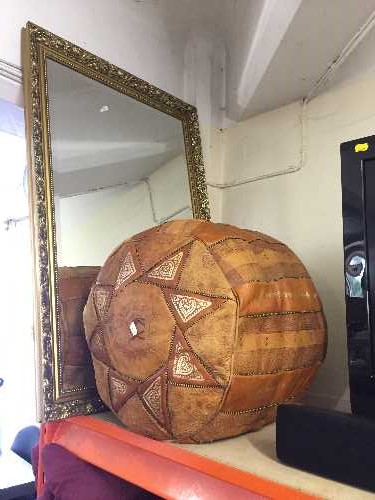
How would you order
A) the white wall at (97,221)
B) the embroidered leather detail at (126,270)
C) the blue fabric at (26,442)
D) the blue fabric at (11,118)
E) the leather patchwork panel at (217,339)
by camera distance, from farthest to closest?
the blue fabric at (26,442)
the blue fabric at (11,118)
the white wall at (97,221)
the embroidered leather detail at (126,270)
the leather patchwork panel at (217,339)

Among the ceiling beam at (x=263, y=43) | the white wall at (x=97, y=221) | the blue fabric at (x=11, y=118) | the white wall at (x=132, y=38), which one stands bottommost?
the white wall at (x=97, y=221)

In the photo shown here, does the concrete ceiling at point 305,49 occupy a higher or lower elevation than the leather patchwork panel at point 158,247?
higher

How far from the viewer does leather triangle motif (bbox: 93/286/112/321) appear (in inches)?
33.0

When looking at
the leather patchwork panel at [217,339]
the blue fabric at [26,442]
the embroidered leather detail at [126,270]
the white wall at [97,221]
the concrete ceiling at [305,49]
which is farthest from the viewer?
the blue fabric at [26,442]

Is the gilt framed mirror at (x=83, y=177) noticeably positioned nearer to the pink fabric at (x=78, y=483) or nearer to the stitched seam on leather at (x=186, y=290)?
the pink fabric at (x=78, y=483)

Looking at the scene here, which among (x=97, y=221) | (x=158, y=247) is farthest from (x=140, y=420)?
(x=97, y=221)

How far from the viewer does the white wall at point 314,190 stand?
46.8 inches

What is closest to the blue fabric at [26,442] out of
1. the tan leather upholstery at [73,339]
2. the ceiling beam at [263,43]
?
the tan leather upholstery at [73,339]

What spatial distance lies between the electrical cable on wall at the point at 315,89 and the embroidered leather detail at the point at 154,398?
0.86m

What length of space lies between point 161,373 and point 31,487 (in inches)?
46.7

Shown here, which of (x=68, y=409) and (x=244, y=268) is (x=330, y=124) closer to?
(x=244, y=268)

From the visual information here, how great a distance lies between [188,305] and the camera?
0.74 meters

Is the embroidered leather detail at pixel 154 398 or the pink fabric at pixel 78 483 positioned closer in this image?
the embroidered leather detail at pixel 154 398

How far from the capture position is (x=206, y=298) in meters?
0.73
